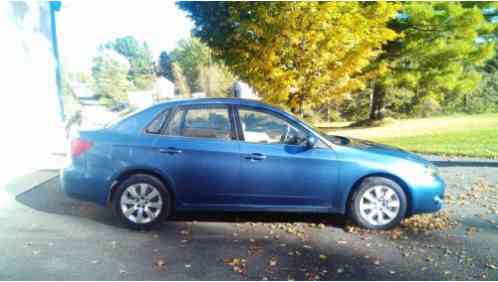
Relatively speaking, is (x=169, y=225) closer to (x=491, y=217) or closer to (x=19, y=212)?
(x=19, y=212)

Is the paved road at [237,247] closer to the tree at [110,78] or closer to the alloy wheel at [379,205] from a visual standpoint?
the alloy wheel at [379,205]

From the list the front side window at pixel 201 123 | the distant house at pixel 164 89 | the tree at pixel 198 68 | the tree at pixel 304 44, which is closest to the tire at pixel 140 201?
the front side window at pixel 201 123

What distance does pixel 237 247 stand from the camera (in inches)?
156

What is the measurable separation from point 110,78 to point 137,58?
16.5 meters

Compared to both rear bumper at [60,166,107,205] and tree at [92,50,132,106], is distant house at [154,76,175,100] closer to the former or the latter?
tree at [92,50,132,106]

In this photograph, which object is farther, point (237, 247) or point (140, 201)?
point (140, 201)

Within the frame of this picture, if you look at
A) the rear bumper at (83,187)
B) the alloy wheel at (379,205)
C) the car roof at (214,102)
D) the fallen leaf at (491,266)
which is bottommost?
the fallen leaf at (491,266)

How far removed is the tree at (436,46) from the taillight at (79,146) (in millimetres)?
14066

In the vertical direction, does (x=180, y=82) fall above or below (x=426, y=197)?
above

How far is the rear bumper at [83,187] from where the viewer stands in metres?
4.51

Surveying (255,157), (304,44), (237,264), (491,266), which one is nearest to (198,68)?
(304,44)

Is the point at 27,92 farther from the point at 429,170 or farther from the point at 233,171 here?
the point at 429,170

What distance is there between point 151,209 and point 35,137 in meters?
6.21

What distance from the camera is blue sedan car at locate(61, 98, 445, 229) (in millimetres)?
4434
